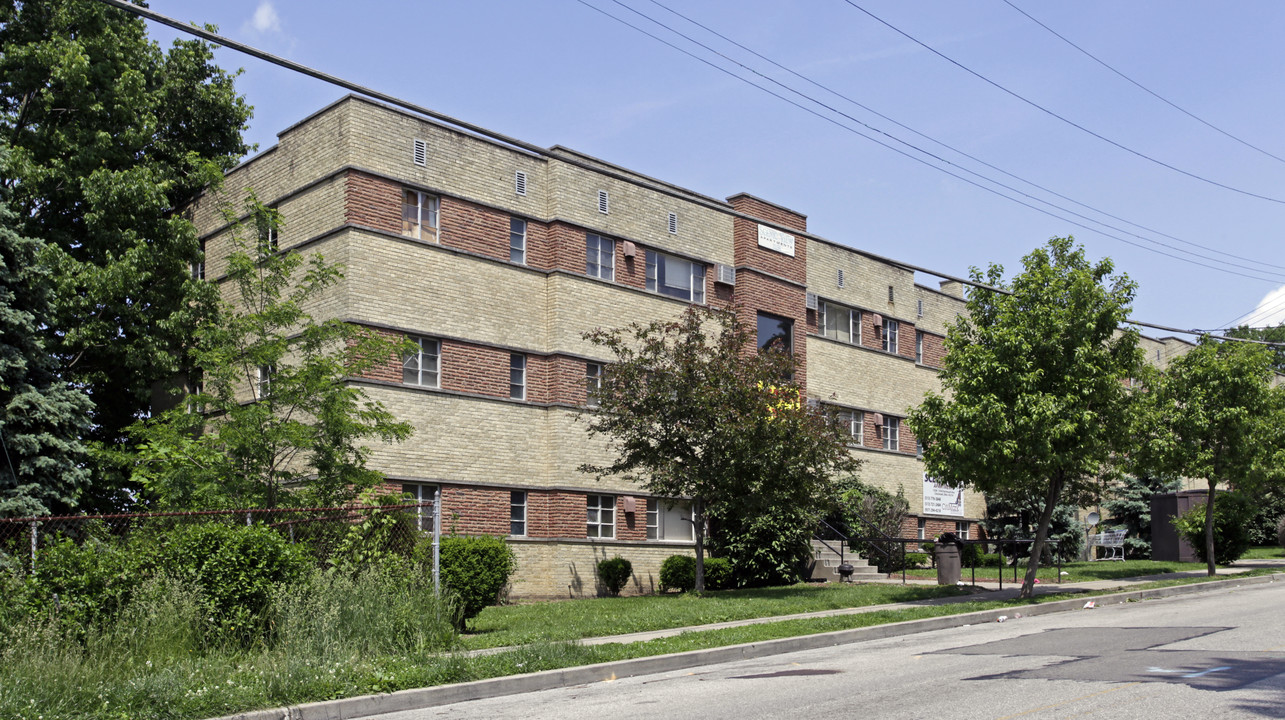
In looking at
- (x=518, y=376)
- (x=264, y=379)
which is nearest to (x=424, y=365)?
(x=518, y=376)

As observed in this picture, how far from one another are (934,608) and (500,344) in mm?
12150

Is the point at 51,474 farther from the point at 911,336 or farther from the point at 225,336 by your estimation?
the point at 911,336

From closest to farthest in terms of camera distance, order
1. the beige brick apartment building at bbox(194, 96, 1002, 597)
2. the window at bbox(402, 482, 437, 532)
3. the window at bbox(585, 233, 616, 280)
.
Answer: the window at bbox(402, 482, 437, 532) < the beige brick apartment building at bbox(194, 96, 1002, 597) < the window at bbox(585, 233, 616, 280)

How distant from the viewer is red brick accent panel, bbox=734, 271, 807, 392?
32594 millimetres

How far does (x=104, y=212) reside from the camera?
25172 mm

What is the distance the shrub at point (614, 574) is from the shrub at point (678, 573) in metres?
1.22

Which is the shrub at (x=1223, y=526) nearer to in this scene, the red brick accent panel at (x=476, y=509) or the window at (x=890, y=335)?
the window at (x=890, y=335)

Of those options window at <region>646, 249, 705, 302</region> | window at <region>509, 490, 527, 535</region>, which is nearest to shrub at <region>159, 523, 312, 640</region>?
window at <region>509, 490, 527, 535</region>

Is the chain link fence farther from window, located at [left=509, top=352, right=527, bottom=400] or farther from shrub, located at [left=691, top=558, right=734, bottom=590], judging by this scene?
shrub, located at [left=691, top=558, right=734, bottom=590]

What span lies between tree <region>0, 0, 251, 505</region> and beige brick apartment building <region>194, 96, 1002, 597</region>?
2.09 metres

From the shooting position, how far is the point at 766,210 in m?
34.1

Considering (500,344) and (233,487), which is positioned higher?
(500,344)

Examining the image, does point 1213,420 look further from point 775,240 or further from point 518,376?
point 518,376

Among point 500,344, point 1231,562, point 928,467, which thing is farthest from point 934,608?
point 1231,562
